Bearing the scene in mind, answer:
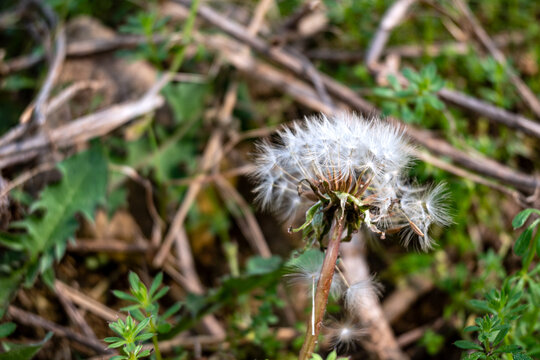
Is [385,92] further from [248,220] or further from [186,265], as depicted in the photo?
[186,265]

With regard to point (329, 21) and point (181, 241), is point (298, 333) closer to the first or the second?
point (181, 241)

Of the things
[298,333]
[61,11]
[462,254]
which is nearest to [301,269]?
[298,333]

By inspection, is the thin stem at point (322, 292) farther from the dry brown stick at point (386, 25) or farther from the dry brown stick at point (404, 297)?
the dry brown stick at point (386, 25)

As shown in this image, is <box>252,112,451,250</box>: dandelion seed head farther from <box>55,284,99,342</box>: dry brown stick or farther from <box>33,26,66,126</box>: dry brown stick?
<box>33,26,66,126</box>: dry brown stick

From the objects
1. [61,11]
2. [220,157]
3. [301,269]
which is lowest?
[220,157]

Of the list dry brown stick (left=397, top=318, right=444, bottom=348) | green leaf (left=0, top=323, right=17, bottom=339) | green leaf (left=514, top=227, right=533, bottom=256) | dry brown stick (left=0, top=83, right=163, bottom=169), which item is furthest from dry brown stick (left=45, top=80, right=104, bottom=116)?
green leaf (left=514, top=227, right=533, bottom=256)
